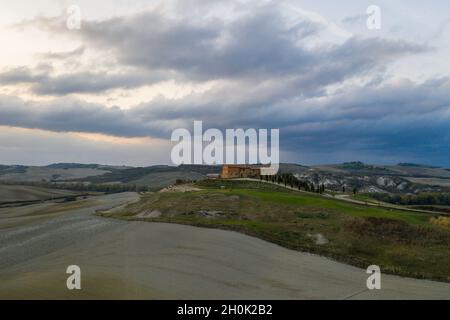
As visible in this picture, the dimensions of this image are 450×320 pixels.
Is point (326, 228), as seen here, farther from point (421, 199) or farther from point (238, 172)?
point (421, 199)

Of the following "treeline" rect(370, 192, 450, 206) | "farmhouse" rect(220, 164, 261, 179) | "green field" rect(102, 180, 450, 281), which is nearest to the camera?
"green field" rect(102, 180, 450, 281)

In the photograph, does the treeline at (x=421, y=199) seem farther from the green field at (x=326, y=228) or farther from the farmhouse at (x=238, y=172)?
the green field at (x=326, y=228)

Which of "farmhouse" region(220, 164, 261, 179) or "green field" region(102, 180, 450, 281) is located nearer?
"green field" region(102, 180, 450, 281)

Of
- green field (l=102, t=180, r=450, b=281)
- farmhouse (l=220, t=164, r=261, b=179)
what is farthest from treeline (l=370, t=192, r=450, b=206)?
green field (l=102, t=180, r=450, b=281)

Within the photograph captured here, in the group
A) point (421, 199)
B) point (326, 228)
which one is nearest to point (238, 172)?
point (421, 199)

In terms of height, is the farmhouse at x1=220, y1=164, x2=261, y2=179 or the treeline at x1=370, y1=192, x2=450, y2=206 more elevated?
the farmhouse at x1=220, y1=164, x2=261, y2=179

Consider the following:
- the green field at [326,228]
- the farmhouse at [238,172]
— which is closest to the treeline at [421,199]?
the farmhouse at [238,172]

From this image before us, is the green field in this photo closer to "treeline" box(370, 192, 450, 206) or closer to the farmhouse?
the farmhouse
